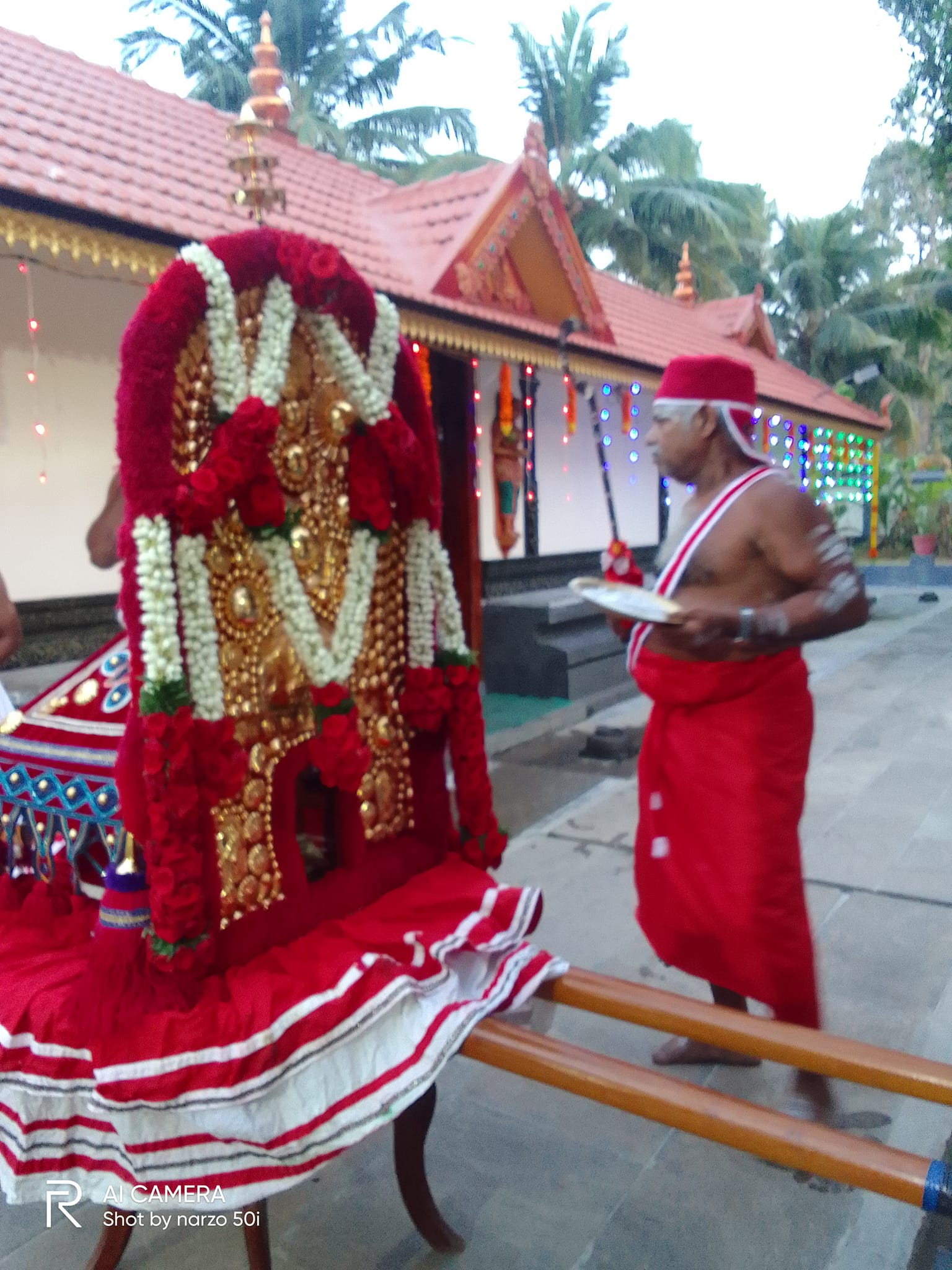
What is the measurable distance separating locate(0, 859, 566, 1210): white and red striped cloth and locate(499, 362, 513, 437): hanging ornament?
6227 mm

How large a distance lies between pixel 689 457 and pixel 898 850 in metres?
2.45

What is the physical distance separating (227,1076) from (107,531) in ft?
4.12

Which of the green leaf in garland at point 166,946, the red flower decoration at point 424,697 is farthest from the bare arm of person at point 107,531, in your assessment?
the green leaf in garland at point 166,946

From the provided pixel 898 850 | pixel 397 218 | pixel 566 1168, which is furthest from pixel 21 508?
pixel 898 850

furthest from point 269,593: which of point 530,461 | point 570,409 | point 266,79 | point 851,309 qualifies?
point 851,309

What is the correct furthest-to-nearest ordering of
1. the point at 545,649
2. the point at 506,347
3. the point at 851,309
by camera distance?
the point at 851,309, the point at 545,649, the point at 506,347

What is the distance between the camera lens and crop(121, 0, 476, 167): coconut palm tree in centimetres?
2092

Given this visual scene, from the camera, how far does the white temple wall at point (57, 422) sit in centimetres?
477

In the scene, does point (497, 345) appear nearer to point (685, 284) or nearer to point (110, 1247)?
point (110, 1247)

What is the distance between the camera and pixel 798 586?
2.13 meters

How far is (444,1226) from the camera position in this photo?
1.85 m

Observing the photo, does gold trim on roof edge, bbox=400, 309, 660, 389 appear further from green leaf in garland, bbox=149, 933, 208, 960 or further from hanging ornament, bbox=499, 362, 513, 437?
green leaf in garland, bbox=149, 933, 208, 960

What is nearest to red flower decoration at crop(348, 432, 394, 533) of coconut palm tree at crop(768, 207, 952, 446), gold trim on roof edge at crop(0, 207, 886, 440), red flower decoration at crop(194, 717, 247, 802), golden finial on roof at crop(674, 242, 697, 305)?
red flower decoration at crop(194, 717, 247, 802)

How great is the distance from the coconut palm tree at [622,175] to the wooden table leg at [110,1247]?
59.9 feet
